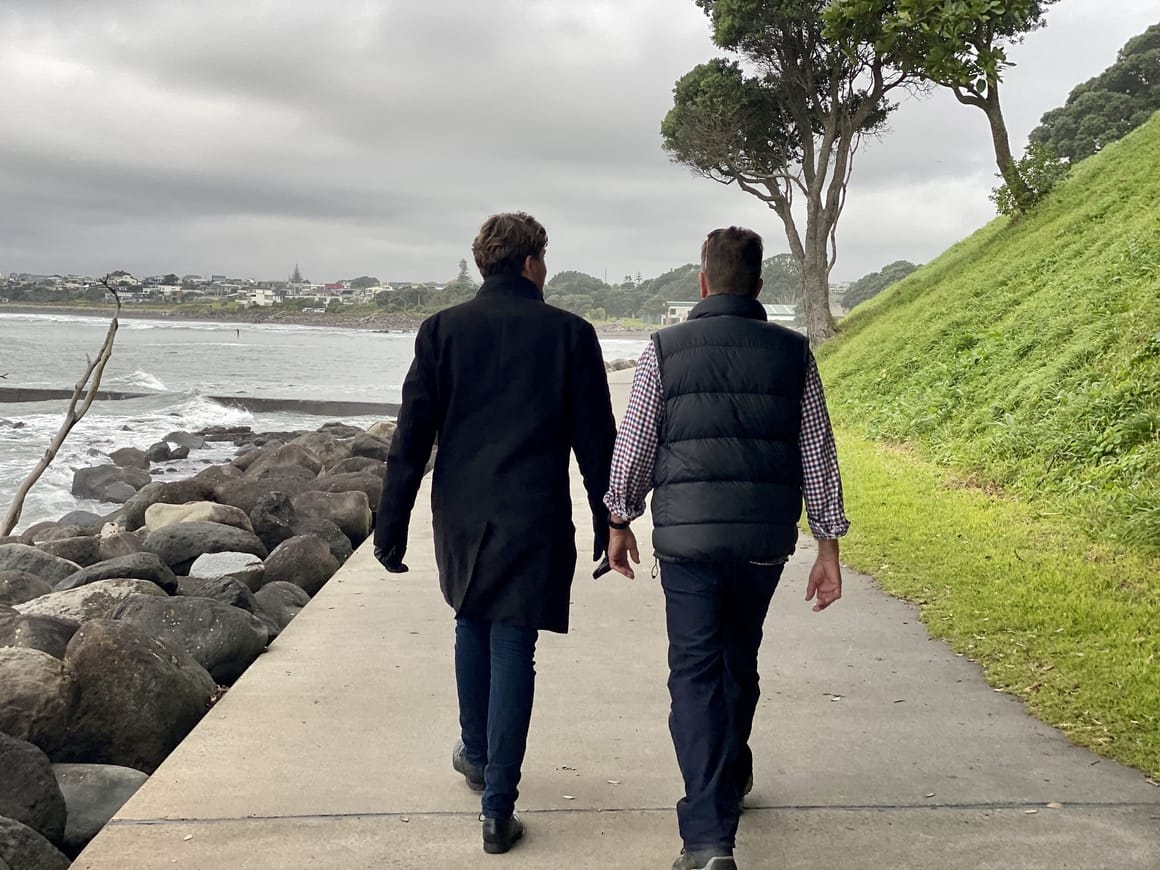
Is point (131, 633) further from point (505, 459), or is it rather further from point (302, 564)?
point (302, 564)

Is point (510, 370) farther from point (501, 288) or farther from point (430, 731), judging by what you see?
point (430, 731)

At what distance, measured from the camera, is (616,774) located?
3811mm

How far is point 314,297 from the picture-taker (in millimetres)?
146625

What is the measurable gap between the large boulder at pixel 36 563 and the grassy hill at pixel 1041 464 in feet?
18.6

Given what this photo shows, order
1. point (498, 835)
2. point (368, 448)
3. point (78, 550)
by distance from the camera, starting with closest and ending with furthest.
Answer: point (498, 835)
point (78, 550)
point (368, 448)

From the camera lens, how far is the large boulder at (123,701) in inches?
168

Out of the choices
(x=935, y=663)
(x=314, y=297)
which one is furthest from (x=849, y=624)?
(x=314, y=297)

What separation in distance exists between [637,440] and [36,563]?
6.62 meters

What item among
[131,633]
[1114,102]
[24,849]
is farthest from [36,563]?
[1114,102]

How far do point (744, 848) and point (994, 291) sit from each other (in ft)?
46.4

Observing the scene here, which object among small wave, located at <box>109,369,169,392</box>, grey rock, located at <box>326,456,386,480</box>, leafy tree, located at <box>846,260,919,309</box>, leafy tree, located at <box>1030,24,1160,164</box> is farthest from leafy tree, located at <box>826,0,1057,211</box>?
leafy tree, located at <box>846,260,919,309</box>

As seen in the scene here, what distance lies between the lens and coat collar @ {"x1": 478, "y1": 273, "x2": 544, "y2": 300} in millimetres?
3385

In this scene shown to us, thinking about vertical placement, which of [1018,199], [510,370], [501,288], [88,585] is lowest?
[88,585]

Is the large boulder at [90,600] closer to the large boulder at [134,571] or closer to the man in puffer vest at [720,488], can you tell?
the large boulder at [134,571]
